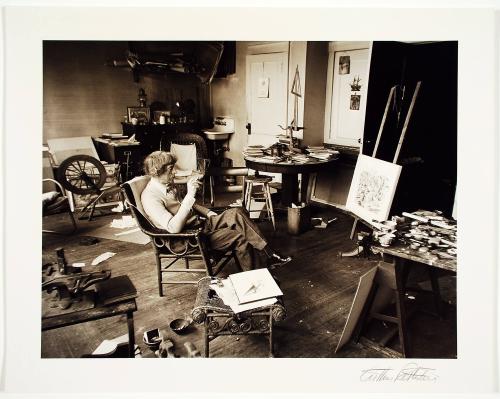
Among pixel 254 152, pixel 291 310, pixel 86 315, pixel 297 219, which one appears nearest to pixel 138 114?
pixel 254 152

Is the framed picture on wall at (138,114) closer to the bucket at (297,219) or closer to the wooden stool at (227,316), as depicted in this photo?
the bucket at (297,219)

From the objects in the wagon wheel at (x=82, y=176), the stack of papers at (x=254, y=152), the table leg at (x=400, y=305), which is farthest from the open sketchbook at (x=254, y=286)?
the wagon wheel at (x=82, y=176)

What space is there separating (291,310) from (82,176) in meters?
3.17

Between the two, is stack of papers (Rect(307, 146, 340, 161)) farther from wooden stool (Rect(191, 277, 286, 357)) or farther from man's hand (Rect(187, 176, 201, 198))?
wooden stool (Rect(191, 277, 286, 357))

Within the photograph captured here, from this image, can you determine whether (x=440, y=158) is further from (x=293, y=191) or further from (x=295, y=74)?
(x=295, y=74)

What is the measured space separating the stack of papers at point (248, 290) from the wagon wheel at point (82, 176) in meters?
3.03

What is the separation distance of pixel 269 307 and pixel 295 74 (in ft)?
12.8

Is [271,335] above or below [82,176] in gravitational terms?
below

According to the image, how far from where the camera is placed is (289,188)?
15.8ft

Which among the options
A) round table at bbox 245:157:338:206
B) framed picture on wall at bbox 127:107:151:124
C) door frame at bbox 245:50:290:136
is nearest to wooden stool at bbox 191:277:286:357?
round table at bbox 245:157:338:206
